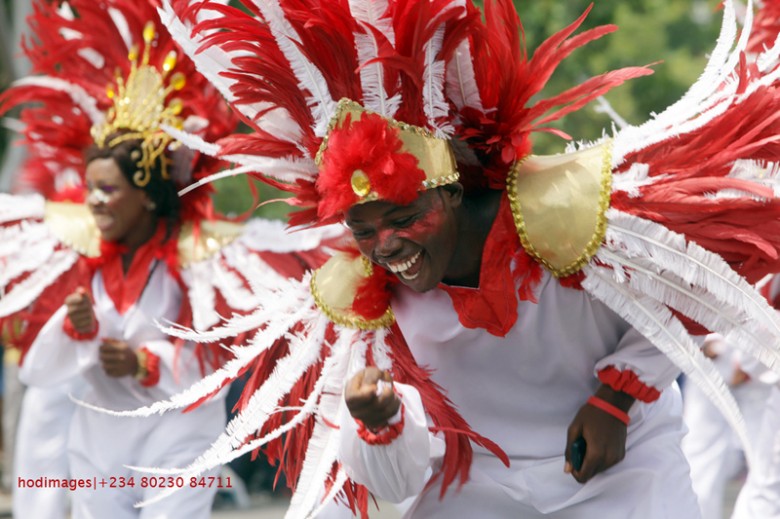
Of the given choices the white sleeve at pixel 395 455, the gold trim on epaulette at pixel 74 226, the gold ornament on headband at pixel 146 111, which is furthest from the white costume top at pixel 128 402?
the white sleeve at pixel 395 455

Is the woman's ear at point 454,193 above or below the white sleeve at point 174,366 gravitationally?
above

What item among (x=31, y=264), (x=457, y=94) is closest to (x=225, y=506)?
(x=31, y=264)

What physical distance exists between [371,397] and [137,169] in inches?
110

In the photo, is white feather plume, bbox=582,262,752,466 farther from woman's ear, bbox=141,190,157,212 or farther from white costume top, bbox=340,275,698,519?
woman's ear, bbox=141,190,157,212

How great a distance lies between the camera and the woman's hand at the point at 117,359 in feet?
17.1

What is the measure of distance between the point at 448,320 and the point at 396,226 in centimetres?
40

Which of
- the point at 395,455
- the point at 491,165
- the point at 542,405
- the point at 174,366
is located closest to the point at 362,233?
→ the point at 491,165

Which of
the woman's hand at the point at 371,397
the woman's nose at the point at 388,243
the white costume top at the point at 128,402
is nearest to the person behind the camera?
the woman's hand at the point at 371,397

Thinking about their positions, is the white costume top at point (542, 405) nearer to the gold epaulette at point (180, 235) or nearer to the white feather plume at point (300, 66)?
the white feather plume at point (300, 66)

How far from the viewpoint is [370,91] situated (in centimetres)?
330

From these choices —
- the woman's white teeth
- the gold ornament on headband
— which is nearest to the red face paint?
the woman's white teeth

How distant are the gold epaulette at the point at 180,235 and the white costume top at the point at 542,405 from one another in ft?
6.80

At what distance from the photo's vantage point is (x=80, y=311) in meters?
5.18

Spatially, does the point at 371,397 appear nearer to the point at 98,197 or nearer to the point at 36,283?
the point at 98,197
